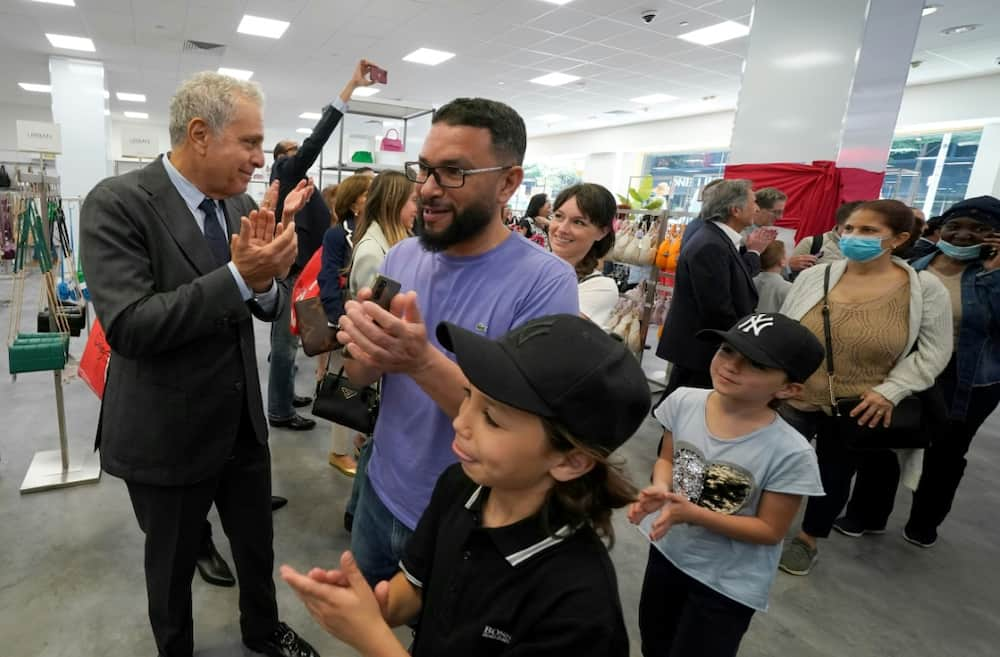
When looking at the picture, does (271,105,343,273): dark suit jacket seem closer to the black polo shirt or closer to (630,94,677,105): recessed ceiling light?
the black polo shirt

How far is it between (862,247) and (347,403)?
7.25 ft

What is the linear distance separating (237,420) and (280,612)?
1.01 m

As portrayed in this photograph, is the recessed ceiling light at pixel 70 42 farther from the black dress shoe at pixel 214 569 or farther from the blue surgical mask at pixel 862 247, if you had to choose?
the blue surgical mask at pixel 862 247

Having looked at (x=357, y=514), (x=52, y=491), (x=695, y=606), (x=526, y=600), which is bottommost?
(x=52, y=491)

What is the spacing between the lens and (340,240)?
289 cm

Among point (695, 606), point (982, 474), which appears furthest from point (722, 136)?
point (695, 606)

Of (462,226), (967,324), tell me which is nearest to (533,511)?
(462,226)

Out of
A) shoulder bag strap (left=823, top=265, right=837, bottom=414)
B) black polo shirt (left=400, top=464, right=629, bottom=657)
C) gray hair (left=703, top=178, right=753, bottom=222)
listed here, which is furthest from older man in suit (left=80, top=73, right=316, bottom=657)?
gray hair (left=703, top=178, right=753, bottom=222)

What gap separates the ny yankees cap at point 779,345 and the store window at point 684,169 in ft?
38.2

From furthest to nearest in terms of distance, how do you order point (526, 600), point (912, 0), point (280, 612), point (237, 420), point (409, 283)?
point (912, 0) < point (280, 612) < point (237, 420) < point (409, 283) < point (526, 600)

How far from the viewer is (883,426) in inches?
92.4

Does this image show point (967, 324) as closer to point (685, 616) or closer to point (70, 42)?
point (685, 616)

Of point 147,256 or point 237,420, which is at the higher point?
point 147,256

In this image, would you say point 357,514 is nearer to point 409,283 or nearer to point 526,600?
point 409,283
